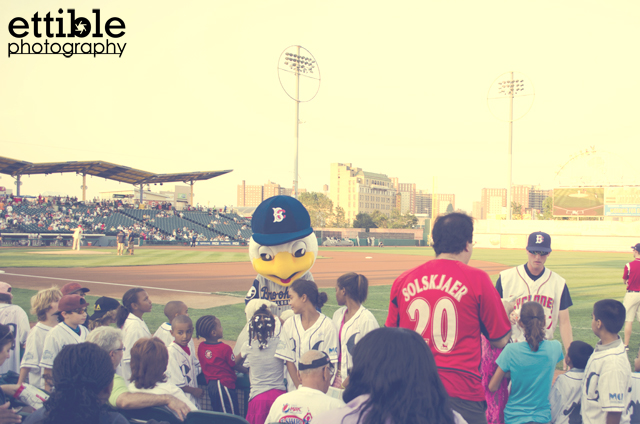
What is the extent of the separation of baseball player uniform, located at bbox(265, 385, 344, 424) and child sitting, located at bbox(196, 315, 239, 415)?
1882 millimetres

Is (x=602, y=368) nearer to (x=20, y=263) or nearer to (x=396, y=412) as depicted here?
(x=396, y=412)

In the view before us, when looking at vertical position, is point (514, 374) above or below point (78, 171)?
below

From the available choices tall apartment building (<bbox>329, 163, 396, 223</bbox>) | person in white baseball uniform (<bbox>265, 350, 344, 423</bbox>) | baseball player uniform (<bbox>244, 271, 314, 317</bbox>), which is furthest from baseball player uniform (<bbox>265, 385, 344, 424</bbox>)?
tall apartment building (<bbox>329, 163, 396, 223</bbox>)

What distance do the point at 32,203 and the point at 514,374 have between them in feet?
181

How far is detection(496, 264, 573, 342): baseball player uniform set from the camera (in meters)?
4.60

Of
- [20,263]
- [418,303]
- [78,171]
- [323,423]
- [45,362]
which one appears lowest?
[20,263]

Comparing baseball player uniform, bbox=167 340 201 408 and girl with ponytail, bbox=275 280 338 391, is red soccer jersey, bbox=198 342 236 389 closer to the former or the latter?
baseball player uniform, bbox=167 340 201 408

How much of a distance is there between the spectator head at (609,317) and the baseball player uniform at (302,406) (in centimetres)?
243

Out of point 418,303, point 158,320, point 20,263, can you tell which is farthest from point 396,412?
point 20,263

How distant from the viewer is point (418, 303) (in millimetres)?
2910

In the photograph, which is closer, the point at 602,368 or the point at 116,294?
the point at 602,368

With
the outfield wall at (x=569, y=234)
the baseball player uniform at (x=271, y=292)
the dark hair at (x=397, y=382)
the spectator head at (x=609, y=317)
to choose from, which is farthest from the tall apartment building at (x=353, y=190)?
the dark hair at (x=397, y=382)

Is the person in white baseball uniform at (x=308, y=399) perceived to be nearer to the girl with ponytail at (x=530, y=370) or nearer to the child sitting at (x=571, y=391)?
the girl with ponytail at (x=530, y=370)

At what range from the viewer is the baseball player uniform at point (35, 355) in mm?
4164
